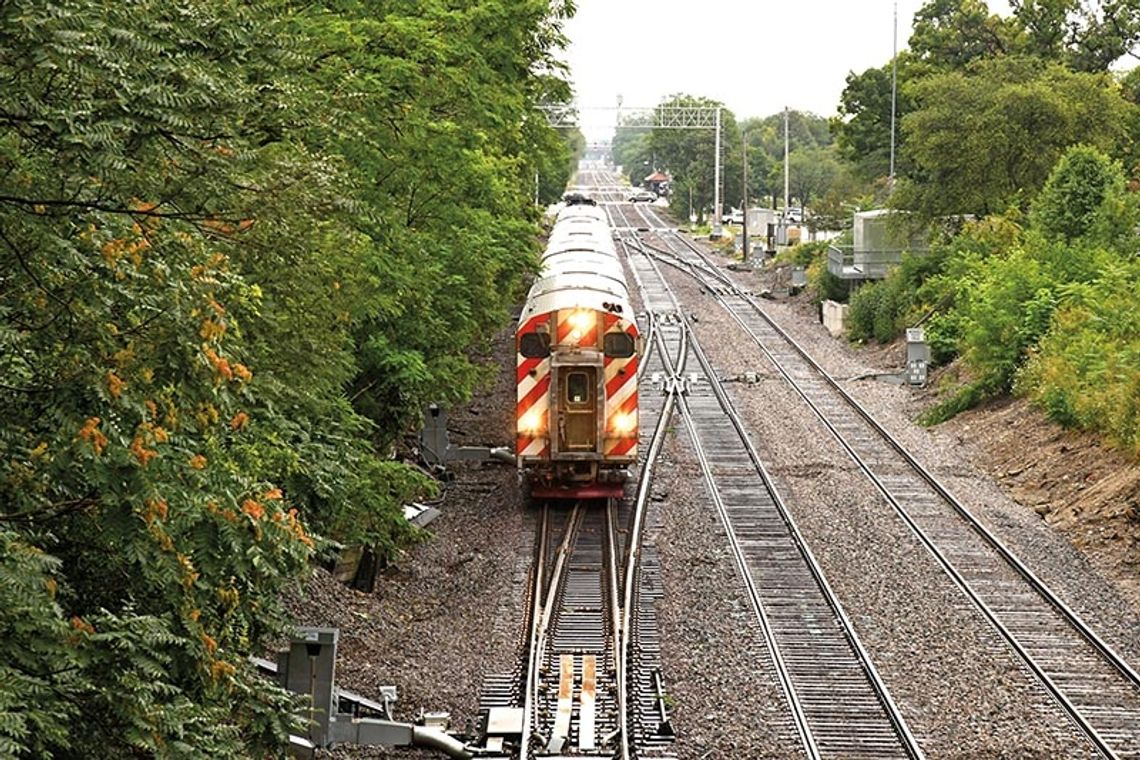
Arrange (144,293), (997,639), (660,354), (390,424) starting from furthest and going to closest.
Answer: (660,354) → (390,424) → (997,639) → (144,293)

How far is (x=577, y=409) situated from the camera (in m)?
23.8

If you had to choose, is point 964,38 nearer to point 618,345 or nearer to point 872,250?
point 872,250

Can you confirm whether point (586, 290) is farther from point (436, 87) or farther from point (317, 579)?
point (317, 579)

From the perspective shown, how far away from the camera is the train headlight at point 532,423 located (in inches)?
927

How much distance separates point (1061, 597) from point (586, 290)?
8425 mm

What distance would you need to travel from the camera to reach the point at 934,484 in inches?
1027

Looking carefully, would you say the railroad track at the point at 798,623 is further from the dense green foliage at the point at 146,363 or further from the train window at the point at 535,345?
the dense green foliage at the point at 146,363

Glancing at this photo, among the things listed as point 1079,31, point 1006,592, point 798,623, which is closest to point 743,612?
point 798,623

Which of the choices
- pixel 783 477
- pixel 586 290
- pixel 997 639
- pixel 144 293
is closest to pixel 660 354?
pixel 783 477

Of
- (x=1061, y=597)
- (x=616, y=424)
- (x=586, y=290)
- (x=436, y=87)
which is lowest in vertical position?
(x=1061, y=597)

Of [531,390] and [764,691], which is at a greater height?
[531,390]

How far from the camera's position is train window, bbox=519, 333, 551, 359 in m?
23.5

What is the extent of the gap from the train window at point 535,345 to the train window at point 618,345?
894mm

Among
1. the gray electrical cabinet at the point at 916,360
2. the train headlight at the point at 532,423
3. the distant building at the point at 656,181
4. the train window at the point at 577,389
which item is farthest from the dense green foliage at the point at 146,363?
the distant building at the point at 656,181
